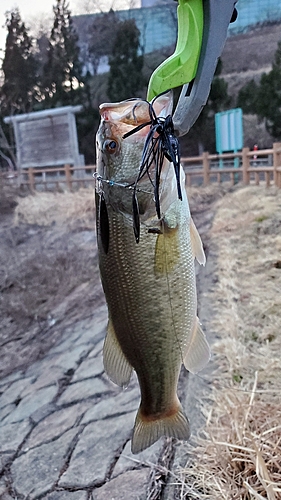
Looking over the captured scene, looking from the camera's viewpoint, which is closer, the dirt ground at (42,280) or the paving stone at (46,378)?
the paving stone at (46,378)

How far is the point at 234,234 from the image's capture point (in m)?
6.01

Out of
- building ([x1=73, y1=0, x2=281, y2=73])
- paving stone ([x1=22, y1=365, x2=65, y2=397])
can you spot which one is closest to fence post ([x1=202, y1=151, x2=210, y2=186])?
paving stone ([x1=22, y1=365, x2=65, y2=397])

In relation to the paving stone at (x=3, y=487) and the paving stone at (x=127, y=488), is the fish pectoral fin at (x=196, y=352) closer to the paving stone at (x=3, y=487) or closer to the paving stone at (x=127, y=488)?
the paving stone at (x=127, y=488)

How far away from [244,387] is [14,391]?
2.38 metres

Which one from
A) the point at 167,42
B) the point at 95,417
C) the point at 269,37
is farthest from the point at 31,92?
the point at 95,417

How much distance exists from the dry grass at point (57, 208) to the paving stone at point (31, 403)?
19.5 ft

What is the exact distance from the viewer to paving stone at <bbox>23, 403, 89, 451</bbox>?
2.99 m

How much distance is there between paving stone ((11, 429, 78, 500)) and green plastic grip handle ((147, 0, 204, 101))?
6.77 feet

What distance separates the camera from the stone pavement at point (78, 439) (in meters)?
2.19

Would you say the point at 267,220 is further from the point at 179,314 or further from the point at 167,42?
the point at 167,42

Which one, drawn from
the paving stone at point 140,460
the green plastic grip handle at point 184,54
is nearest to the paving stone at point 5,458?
the paving stone at point 140,460

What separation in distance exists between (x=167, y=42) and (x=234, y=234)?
21.6 meters

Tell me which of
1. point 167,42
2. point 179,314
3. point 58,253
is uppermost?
point 167,42

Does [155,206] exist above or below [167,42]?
below
